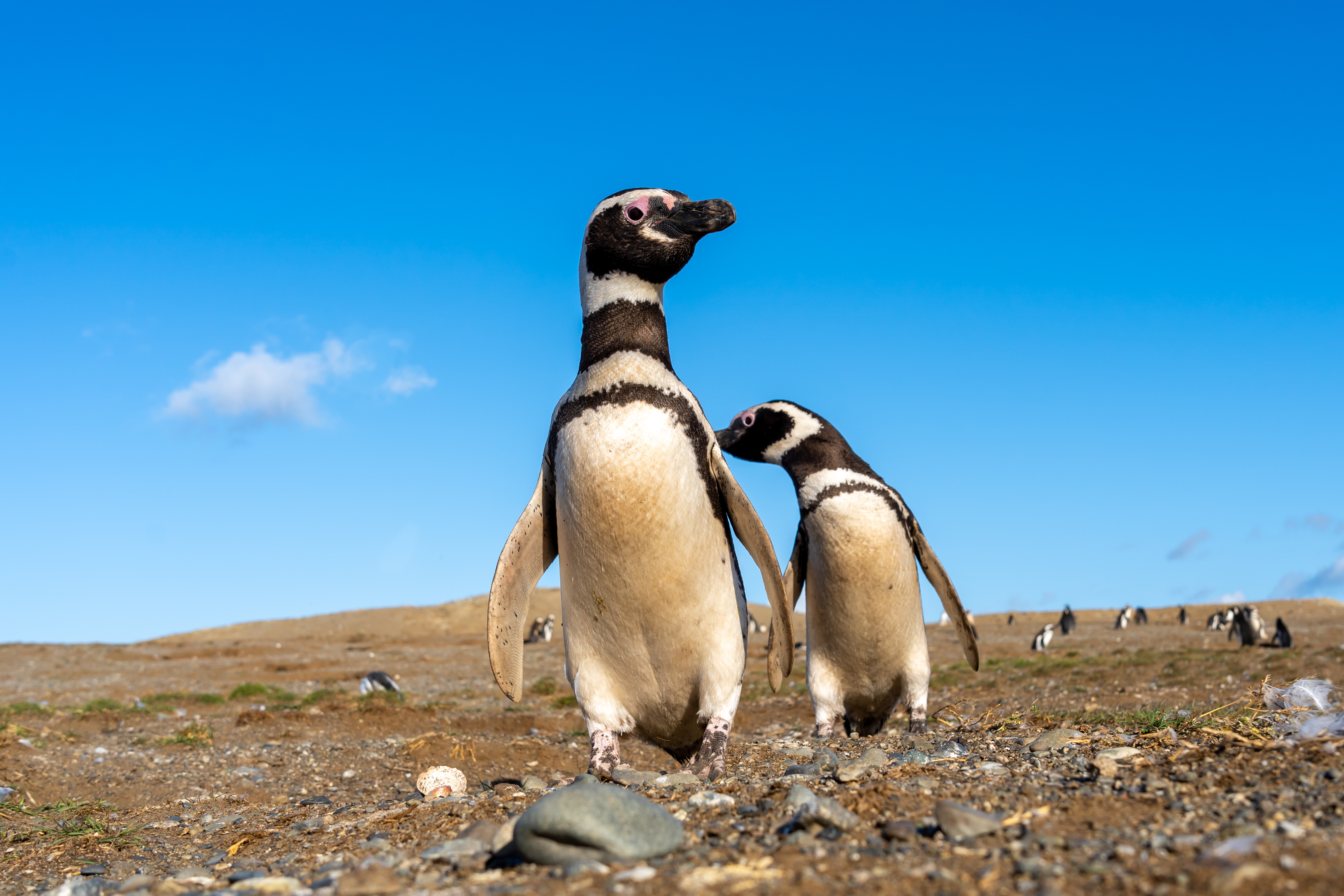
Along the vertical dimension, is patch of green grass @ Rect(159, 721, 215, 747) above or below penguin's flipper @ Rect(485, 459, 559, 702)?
below

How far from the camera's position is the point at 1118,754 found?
12.2 ft

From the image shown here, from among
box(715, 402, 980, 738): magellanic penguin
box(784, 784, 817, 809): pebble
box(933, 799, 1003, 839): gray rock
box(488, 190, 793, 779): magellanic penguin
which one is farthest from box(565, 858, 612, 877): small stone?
box(715, 402, 980, 738): magellanic penguin

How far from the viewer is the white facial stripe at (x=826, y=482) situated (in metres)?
6.74

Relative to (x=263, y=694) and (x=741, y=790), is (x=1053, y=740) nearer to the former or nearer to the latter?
(x=741, y=790)

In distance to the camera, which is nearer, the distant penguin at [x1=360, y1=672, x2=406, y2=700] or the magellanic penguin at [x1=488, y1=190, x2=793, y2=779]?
the magellanic penguin at [x1=488, y1=190, x2=793, y2=779]

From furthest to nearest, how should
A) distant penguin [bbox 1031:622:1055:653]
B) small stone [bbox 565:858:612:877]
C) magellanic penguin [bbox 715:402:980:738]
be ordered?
1. distant penguin [bbox 1031:622:1055:653]
2. magellanic penguin [bbox 715:402:980:738]
3. small stone [bbox 565:858:612:877]

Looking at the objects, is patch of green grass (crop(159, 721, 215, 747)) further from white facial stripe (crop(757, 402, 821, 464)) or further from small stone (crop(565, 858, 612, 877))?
small stone (crop(565, 858, 612, 877))

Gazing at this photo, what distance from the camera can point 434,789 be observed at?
5.10 metres

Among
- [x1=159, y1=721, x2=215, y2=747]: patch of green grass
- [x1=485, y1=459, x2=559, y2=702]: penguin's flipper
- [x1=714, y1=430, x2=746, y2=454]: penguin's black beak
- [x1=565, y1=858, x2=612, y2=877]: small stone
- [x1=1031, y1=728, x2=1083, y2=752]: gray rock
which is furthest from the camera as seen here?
[x1=159, y1=721, x2=215, y2=747]: patch of green grass

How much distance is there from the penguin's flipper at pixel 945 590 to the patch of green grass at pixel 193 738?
687 centimetres

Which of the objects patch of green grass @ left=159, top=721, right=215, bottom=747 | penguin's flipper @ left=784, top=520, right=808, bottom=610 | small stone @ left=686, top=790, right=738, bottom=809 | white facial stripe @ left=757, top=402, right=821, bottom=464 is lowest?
patch of green grass @ left=159, top=721, right=215, bottom=747

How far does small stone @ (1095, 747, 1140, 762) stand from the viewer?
3.66 meters

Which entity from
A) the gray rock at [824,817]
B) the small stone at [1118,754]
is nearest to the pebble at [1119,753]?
the small stone at [1118,754]

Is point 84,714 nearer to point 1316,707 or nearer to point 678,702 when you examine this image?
point 678,702
